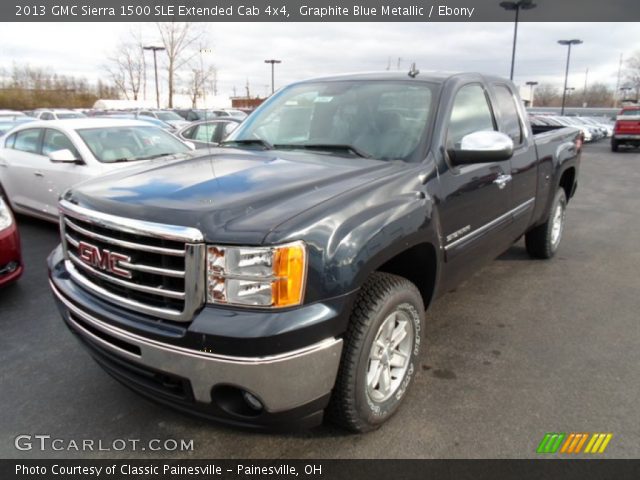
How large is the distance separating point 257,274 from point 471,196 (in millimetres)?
1787

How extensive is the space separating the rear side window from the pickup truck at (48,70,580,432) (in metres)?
0.73

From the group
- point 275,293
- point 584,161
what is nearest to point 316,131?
point 275,293

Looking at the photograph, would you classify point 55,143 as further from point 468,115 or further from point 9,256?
point 468,115

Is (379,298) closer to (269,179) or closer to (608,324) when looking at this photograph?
(269,179)

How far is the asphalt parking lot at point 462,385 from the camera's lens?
2.49 metres

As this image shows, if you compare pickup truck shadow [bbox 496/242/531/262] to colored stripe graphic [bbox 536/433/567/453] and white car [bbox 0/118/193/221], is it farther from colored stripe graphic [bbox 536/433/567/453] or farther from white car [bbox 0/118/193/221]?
white car [bbox 0/118/193/221]

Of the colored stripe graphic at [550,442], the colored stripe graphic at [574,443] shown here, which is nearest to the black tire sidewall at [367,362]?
the colored stripe graphic at [550,442]

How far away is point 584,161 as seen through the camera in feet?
61.8

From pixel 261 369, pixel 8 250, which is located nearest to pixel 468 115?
pixel 261 369

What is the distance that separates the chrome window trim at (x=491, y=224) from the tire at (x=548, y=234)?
3.23ft

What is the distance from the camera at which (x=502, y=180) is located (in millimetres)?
3615

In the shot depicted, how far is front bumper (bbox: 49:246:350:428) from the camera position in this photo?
195cm

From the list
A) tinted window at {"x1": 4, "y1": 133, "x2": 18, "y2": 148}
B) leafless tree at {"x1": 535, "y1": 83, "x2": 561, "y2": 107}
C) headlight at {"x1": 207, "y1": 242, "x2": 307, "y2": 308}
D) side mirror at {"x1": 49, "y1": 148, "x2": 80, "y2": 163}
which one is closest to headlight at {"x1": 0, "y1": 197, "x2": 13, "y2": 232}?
side mirror at {"x1": 49, "y1": 148, "x2": 80, "y2": 163}

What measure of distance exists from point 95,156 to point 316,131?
405 cm
